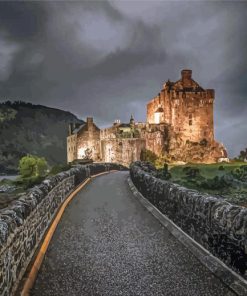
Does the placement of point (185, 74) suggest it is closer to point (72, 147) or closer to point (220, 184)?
point (72, 147)

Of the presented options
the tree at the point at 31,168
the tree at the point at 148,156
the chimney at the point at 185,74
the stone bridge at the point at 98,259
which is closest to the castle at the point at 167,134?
the chimney at the point at 185,74

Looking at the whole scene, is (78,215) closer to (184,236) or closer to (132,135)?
(184,236)

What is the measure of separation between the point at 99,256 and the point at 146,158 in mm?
66819

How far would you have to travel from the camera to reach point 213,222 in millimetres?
8094

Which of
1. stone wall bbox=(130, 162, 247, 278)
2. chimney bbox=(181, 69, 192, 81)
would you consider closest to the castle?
chimney bbox=(181, 69, 192, 81)

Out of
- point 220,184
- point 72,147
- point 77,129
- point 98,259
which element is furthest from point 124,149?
point 98,259

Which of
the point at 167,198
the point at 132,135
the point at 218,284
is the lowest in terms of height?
the point at 218,284

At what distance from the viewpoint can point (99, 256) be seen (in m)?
9.20

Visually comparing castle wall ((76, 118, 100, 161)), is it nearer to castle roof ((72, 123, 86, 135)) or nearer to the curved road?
castle roof ((72, 123, 86, 135))

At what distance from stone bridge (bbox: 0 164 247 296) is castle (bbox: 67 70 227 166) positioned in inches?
2509

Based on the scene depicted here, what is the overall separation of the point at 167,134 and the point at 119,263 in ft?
255

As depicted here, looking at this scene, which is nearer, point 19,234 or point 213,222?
point 19,234

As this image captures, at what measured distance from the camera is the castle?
255 feet

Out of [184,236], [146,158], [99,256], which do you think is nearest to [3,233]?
[99,256]
